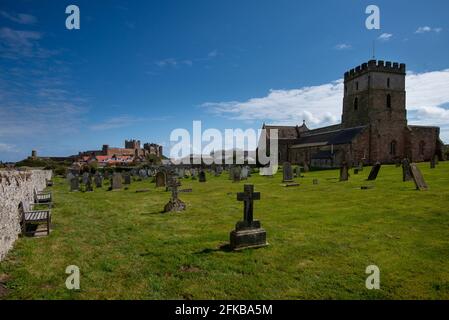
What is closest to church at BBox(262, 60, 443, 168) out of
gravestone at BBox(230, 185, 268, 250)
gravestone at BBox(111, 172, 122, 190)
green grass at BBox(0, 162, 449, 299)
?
gravestone at BBox(111, 172, 122, 190)

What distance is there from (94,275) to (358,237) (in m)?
5.95

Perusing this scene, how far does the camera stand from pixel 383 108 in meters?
40.1

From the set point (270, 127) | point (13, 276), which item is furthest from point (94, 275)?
point (270, 127)

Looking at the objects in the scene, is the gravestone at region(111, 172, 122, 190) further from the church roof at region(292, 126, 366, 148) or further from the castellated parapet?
the castellated parapet

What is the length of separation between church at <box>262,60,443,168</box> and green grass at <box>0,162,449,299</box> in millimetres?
30674

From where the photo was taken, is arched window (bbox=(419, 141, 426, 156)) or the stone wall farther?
arched window (bbox=(419, 141, 426, 156))

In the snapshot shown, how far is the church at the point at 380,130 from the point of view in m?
38.7

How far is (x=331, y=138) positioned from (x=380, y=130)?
7577 mm

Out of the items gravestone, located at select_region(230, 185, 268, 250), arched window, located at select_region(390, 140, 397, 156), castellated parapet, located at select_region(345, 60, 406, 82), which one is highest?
castellated parapet, located at select_region(345, 60, 406, 82)

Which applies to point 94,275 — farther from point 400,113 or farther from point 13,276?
point 400,113

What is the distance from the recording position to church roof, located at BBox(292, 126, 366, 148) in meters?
39.6

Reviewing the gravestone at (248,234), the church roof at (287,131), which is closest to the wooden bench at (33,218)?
the gravestone at (248,234)

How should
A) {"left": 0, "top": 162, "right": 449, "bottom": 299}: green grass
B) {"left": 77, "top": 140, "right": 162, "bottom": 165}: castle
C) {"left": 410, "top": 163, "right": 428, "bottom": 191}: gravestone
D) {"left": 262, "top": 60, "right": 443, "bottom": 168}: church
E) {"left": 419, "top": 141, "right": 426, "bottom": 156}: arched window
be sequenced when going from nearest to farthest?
1. {"left": 0, "top": 162, "right": 449, "bottom": 299}: green grass
2. {"left": 410, "top": 163, "right": 428, "bottom": 191}: gravestone
3. {"left": 262, "top": 60, "right": 443, "bottom": 168}: church
4. {"left": 419, "top": 141, "right": 426, "bottom": 156}: arched window
5. {"left": 77, "top": 140, "right": 162, "bottom": 165}: castle
